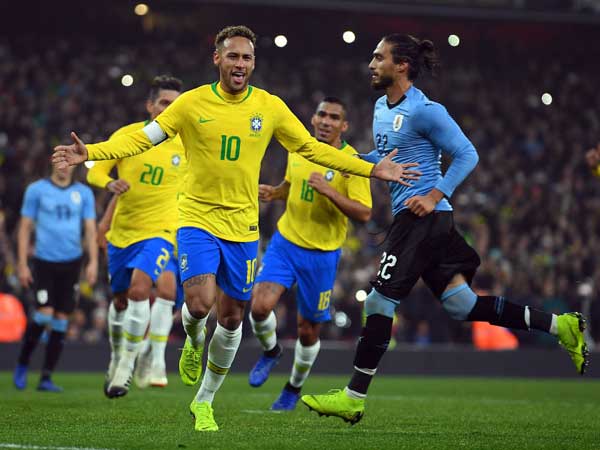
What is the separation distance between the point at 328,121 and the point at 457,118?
61.6 ft

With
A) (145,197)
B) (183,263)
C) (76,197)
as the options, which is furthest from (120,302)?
(183,263)

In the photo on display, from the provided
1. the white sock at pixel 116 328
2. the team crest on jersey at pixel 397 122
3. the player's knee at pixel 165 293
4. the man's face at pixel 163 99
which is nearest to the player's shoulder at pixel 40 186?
the white sock at pixel 116 328

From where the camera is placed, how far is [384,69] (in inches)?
297

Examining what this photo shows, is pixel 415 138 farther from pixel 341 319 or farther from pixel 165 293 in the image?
pixel 341 319

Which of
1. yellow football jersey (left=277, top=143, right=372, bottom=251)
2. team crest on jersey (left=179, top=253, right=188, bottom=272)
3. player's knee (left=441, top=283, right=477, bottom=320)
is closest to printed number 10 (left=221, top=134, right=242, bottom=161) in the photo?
team crest on jersey (left=179, top=253, right=188, bottom=272)

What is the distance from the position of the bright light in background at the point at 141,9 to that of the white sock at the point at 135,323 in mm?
18833

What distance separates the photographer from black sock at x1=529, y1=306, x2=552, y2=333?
7384 millimetres

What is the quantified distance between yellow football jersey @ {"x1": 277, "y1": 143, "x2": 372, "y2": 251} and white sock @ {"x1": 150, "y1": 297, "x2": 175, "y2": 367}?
4.63 feet

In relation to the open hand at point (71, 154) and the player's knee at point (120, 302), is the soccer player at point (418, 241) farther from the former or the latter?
the player's knee at point (120, 302)

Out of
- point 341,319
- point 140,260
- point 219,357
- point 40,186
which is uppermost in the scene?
point 40,186

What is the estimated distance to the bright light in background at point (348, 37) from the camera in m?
28.9

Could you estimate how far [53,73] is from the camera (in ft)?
86.2

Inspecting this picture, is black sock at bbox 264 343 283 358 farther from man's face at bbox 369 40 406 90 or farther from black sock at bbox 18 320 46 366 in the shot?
man's face at bbox 369 40 406 90

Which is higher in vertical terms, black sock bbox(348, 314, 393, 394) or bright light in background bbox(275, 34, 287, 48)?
bright light in background bbox(275, 34, 287, 48)
